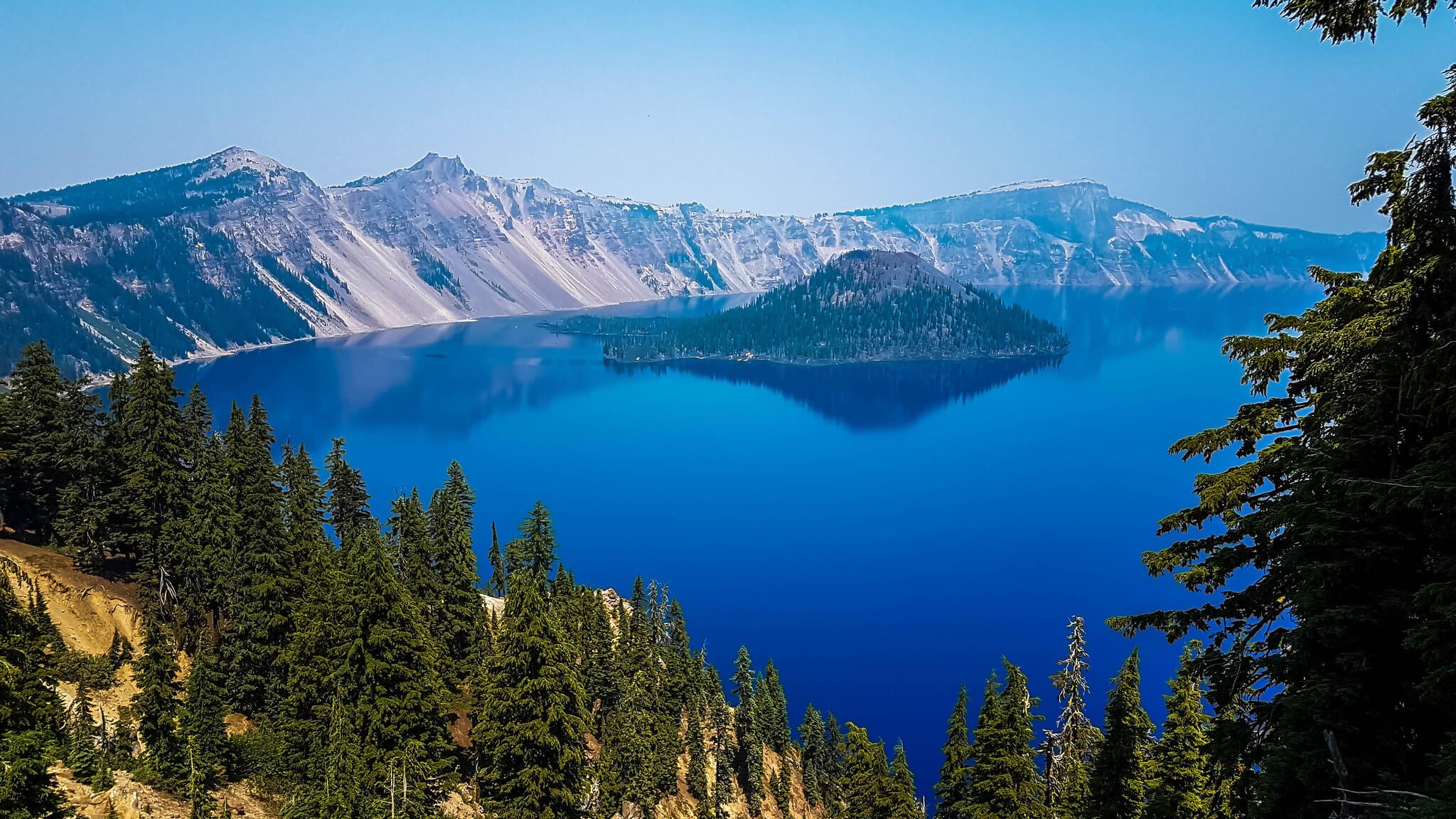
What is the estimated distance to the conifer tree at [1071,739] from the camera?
1250 inches

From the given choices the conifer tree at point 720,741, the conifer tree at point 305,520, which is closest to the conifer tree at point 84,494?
the conifer tree at point 305,520

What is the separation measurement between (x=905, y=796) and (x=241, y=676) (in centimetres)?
3525

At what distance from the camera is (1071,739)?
108 ft

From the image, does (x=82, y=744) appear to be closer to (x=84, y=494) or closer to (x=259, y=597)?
(x=259, y=597)

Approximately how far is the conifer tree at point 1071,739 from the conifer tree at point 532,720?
19.7 meters

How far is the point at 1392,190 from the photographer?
13.4m

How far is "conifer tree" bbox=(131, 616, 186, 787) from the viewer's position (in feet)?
95.9

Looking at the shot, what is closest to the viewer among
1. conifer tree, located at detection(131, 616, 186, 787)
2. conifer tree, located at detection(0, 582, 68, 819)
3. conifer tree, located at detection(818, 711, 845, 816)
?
conifer tree, located at detection(0, 582, 68, 819)

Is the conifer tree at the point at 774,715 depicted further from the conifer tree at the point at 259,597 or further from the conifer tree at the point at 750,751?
the conifer tree at the point at 259,597

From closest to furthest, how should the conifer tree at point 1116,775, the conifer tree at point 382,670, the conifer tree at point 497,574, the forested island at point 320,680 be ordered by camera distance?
the conifer tree at point 1116,775, the forested island at point 320,680, the conifer tree at point 382,670, the conifer tree at point 497,574

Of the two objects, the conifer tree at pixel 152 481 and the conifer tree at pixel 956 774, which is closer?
the conifer tree at pixel 956 774

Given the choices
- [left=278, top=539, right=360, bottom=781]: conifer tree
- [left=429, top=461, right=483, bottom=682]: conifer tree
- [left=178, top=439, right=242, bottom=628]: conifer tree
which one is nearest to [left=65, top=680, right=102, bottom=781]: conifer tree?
[left=278, top=539, right=360, bottom=781]: conifer tree

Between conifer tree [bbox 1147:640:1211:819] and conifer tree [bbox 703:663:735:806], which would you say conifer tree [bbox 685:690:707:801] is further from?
conifer tree [bbox 1147:640:1211:819]

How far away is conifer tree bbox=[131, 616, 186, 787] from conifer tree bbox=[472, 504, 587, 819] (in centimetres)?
1197
